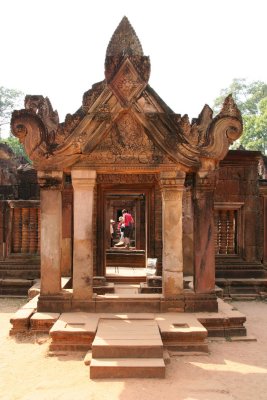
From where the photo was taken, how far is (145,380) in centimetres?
479

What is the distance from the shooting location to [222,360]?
5539mm

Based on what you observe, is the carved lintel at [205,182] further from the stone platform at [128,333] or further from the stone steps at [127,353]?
the stone steps at [127,353]

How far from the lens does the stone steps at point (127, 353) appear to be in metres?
4.86

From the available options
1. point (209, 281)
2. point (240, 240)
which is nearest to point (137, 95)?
point (209, 281)

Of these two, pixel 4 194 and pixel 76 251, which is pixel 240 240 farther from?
pixel 4 194

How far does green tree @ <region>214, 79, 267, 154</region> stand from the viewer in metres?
37.2

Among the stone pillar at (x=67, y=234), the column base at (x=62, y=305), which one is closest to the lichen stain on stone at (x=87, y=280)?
the column base at (x=62, y=305)

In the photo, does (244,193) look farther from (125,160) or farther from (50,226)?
(50,226)

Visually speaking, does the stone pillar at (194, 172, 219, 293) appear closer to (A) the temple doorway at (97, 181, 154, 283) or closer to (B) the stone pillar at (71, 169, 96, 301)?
(B) the stone pillar at (71, 169, 96, 301)

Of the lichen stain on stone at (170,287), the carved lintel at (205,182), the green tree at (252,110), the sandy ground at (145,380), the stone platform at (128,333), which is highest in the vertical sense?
the green tree at (252,110)

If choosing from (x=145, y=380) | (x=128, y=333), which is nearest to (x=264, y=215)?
(x=128, y=333)

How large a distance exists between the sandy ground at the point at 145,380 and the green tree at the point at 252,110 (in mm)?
33491

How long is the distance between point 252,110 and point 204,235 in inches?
1817

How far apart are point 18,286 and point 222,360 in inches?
251
